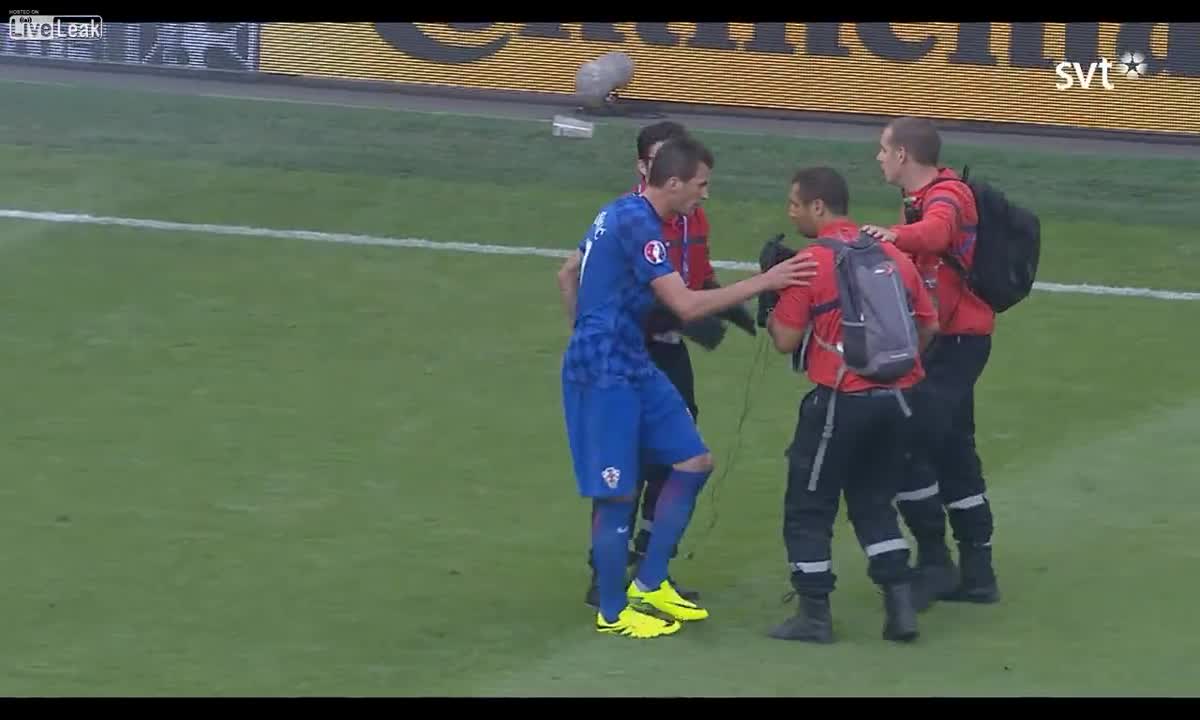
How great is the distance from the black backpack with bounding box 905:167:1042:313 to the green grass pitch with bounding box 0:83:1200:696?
4.43 ft

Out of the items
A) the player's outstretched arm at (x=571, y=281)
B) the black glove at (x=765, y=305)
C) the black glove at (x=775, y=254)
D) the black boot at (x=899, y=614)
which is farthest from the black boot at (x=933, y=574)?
the player's outstretched arm at (x=571, y=281)

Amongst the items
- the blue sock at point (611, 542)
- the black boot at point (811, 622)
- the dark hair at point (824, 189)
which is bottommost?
the black boot at point (811, 622)

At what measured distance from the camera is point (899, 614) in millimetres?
7840

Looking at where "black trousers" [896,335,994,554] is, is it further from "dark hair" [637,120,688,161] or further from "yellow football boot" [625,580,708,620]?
"dark hair" [637,120,688,161]

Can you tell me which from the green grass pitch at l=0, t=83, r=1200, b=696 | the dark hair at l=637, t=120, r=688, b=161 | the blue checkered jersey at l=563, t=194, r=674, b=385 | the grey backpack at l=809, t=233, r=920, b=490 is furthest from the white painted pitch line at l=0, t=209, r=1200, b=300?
the grey backpack at l=809, t=233, r=920, b=490

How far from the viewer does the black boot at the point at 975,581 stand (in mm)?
8469

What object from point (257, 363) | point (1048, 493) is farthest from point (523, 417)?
point (1048, 493)

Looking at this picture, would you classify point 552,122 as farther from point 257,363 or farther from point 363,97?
point 257,363

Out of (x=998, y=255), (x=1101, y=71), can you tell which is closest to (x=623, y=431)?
(x=998, y=255)

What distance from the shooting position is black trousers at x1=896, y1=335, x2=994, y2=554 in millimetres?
8266

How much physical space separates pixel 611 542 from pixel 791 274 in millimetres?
1288

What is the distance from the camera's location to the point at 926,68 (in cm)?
2247

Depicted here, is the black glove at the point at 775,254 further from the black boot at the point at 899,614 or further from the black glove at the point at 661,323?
the black boot at the point at 899,614

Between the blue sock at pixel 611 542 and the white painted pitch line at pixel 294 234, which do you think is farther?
the white painted pitch line at pixel 294 234
